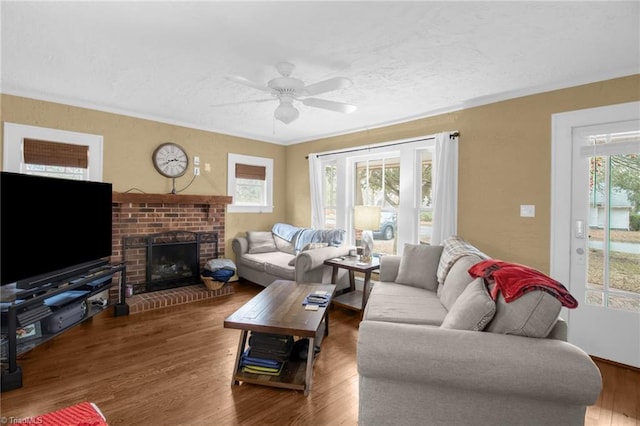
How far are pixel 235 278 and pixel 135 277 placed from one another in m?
1.44

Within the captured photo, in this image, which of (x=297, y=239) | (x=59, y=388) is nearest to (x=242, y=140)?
(x=297, y=239)

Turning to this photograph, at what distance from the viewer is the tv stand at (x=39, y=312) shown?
2094 millimetres

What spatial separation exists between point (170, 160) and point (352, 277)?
2.95 meters

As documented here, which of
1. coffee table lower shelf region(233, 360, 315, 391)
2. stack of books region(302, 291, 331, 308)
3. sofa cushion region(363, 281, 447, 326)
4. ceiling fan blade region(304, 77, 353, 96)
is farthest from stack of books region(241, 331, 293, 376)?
ceiling fan blade region(304, 77, 353, 96)

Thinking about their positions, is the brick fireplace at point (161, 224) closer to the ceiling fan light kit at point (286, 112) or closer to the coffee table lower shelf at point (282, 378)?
the coffee table lower shelf at point (282, 378)

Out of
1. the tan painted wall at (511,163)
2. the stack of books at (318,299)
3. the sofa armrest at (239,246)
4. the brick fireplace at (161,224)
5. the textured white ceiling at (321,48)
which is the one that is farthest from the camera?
the sofa armrest at (239,246)

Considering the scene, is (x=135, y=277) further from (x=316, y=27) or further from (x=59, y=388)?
(x=316, y=27)

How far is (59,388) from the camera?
6.93ft

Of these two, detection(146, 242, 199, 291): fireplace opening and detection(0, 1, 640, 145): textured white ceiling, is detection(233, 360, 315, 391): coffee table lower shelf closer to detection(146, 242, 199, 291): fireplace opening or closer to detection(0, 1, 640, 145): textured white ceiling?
detection(0, 1, 640, 145): textured white ceiling

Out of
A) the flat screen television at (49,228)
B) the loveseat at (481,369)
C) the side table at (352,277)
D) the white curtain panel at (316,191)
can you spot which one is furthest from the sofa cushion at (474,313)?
the white curtain panel at (316,191)

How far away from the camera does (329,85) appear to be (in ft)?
7.52

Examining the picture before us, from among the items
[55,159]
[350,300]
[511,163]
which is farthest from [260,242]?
[511,163]

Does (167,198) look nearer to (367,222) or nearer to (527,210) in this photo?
(367,222)

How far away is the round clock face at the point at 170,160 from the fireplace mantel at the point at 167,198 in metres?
0.37
